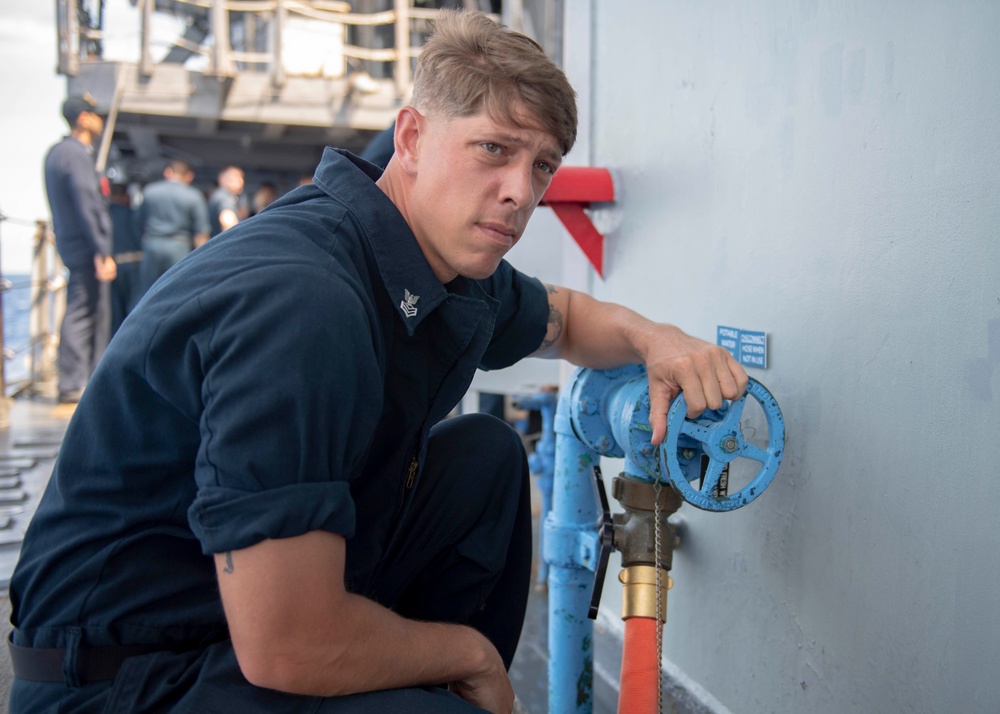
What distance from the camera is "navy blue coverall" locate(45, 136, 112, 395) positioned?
15.8ft

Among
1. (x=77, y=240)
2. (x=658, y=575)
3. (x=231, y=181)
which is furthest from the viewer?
(x=231, y=181)

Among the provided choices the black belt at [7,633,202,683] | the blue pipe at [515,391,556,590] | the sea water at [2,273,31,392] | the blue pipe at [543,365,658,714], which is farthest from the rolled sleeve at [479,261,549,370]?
the sea water at [2,273,31,392]

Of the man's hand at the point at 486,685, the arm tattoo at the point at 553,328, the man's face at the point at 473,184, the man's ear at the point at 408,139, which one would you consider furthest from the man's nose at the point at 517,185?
the man's hand at the point at 486,685

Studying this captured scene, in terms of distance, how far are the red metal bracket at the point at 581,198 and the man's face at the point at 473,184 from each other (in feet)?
2.59

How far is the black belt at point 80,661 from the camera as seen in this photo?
3.53ft

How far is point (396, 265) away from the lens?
1209mm

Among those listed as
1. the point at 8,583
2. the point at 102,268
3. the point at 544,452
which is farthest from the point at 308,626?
the point at 102,268

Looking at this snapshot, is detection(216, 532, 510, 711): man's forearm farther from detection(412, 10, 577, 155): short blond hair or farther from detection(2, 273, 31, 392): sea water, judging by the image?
detection(2, 273, 31, 392): sea water

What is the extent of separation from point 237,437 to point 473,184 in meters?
0.52

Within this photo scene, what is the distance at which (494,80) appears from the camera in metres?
1.18

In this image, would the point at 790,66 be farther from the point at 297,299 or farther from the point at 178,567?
the point at 178,567

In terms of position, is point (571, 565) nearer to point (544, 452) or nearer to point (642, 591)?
point (642, 591)

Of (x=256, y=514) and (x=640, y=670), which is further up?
(x=256, y=514)

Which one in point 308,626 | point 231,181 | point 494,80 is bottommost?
→ point 308,626
